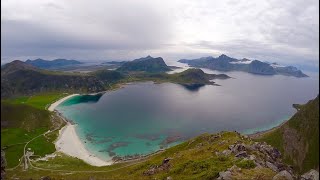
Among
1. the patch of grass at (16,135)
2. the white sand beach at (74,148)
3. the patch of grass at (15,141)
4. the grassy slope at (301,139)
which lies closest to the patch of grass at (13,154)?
the patch of grass at (15,141)

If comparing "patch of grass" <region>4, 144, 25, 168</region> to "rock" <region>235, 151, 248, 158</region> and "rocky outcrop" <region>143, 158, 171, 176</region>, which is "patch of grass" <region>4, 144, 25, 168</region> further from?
"rock" <region>235, 151, 248, 158</region>

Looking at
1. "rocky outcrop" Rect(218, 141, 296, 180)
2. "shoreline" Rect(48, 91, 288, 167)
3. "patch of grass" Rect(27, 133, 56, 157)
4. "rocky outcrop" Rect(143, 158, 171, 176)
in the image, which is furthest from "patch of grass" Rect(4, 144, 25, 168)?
"rocky outcrop" Rect(218, 141, 296, 180)

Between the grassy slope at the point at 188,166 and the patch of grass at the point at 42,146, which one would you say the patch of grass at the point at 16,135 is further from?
the grassy slope at the point at 188,166

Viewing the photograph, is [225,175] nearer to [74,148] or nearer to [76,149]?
[76,149]

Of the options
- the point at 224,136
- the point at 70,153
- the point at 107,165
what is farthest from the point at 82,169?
the point at 224,136

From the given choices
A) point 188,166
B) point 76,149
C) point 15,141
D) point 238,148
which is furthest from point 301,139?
point 15,141
